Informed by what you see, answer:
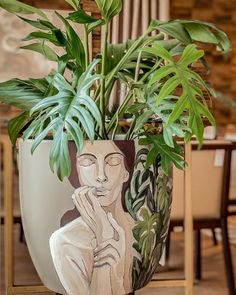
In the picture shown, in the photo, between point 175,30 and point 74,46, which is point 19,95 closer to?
point 74,46

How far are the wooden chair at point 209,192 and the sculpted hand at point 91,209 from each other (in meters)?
1.15

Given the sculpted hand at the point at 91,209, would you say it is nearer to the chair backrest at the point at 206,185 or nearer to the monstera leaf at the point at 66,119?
the monstera leaf at the point at 66,119

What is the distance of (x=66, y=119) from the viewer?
1217 millimetres

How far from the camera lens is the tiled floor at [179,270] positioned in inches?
103

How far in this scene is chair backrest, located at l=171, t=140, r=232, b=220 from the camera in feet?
8.00

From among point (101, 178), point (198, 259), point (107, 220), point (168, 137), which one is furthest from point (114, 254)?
point (198, 259)

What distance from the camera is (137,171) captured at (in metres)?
1.34

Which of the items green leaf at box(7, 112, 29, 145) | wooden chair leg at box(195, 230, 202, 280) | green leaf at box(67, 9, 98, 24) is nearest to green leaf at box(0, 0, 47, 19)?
green leaf at box(67, 9, 98, 24)

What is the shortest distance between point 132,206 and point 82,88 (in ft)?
1.16

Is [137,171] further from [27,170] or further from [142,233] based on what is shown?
[27,170]

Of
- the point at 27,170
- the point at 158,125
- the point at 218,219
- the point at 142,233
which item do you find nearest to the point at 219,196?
the point at 218,219

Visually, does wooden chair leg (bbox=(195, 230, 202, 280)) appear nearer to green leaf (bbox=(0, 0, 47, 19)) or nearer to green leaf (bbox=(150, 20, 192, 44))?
green leaf (bbox=(150, 20, 192, 44))

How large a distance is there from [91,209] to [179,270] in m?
1.86

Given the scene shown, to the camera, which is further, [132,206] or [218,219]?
[218,219]
